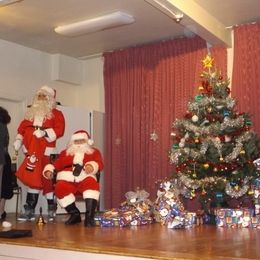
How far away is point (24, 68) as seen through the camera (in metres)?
6.04

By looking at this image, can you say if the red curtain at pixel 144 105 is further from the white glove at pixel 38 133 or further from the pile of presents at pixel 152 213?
the white glove at pixel 38 133

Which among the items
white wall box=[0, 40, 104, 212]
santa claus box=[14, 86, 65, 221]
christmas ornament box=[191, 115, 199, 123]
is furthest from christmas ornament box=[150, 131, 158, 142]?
santa claus box=[14, 86, 65, 221]

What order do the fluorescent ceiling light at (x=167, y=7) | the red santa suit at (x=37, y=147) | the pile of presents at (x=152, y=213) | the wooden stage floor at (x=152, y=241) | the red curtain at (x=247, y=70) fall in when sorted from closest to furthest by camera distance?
1. the wooden stage floor at (x=152, y=241)
2. the fluorescent ceiling light at (x=167, y=7)
3. the pile of presents at (x=152, y=213)
4. the red santa suit at (x=37, y=147)
5. the red curtain at (x=247, y=70)

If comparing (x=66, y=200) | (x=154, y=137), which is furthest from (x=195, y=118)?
(x=66, y=200)

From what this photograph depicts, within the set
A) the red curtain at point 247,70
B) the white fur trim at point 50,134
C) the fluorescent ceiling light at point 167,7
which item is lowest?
the white fur trim at point 50,134

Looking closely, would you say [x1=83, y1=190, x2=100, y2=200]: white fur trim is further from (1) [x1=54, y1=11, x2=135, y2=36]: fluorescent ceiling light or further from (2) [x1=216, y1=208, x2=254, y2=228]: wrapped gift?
(1) [x1=54, y1=11, x2=135, y2=36]: fluorescent ceiling light

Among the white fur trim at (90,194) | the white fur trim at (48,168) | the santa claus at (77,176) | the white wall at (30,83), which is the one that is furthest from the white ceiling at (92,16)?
the white fur trim at (90,194)

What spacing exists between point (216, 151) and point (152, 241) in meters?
1.53

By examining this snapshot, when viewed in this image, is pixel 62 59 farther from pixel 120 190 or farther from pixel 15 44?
pixel 120 190

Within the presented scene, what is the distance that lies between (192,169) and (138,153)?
1.46m

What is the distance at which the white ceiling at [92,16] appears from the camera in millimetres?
4695

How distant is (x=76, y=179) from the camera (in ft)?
14.1

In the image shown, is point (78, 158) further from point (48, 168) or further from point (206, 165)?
point (206, 165)

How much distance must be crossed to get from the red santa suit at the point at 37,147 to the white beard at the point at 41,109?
3cm
